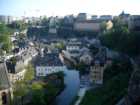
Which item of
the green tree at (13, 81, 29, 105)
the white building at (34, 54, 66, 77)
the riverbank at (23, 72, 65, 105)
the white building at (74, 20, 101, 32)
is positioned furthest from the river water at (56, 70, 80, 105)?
the white building at (74, 20, 101, 32)

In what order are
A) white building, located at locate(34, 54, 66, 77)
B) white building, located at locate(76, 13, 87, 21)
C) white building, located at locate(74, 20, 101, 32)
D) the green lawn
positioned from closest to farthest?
1. the green lawn
2. white building, located at locate(34, 54, 66, 77)
3. white building, located at locate(74, 20, 101, 32)
4. white building, located at locate(76, 13, 87, 21)

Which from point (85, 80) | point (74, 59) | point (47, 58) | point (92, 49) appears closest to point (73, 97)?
point (85, 80)

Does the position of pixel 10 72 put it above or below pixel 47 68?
above

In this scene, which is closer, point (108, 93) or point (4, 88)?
point (4, 88)

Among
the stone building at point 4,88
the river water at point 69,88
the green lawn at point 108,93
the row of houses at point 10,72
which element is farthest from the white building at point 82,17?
the stone building at point 4,88

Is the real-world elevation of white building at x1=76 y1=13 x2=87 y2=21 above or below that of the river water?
above

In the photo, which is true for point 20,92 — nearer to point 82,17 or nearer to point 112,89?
point 112,89

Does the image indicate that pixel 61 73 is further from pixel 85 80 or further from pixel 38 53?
pixel 38 53

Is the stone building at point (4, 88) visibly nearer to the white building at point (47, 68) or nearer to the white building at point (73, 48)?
the white building at point (47, 68)

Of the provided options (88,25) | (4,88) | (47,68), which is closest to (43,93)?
(4,88)

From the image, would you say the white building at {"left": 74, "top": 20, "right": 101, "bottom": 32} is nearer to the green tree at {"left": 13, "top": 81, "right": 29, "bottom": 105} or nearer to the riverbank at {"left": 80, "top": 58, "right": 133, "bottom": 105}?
the riverbank at {"left": 80, "top": 58, "right": 133, "bottom": 105}

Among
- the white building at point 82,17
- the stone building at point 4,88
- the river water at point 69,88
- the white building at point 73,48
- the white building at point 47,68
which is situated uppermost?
the white building at point 82,17
